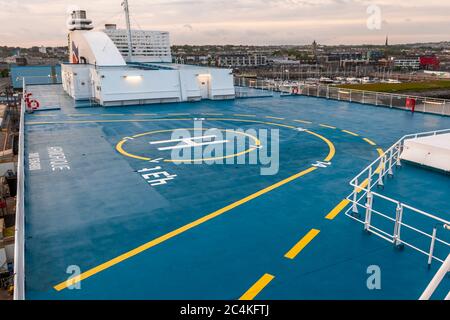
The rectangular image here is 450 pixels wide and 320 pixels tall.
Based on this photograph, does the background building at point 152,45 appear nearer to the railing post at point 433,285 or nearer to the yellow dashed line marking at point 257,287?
the yellow dashed line marking at point 257,287

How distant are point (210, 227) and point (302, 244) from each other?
100 inches

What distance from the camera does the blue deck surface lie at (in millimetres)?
7691

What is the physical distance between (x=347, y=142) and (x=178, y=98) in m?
18.2

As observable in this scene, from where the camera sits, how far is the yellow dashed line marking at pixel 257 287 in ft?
23.9

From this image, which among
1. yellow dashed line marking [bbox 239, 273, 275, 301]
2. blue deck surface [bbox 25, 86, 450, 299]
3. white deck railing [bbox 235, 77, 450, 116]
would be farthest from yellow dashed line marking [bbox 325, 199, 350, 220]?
white deck railing [bbox 235, 77, 450, 116]

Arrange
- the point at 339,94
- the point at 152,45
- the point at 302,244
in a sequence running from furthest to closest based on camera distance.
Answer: the point at 152,45, the point at 339,94, the point at 302,244

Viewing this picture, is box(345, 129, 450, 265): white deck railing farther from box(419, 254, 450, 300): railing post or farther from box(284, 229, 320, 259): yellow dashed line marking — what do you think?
box(419, 254, 450, 300): railing post

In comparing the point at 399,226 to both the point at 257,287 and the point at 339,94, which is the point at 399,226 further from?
the point at 339,94

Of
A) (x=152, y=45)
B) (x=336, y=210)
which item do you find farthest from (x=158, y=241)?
(x=152, y=45)

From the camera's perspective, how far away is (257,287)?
758 centimetres

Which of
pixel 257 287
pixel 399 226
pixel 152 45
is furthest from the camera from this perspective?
pixel 152 45

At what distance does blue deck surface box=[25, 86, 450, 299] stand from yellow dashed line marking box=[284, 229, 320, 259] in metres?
0.11

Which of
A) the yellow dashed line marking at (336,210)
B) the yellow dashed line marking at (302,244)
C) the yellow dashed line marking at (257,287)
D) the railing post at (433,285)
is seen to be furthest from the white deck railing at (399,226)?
the yellow dashed line marking at (257,287)
